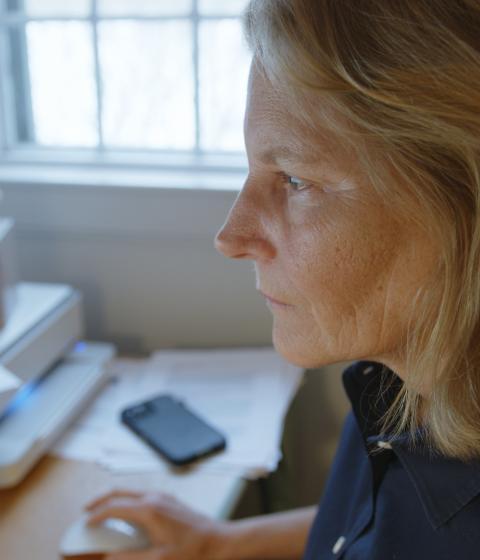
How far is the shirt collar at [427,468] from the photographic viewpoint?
0.69 m

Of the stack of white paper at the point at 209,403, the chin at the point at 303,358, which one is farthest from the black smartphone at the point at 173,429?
the chin at the point at 303,358

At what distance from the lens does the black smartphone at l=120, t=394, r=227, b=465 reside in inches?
44.9

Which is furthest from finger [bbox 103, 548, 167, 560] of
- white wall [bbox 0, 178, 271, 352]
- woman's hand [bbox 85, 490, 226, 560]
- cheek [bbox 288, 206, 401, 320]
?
white wall [bbox 0, 178, 271, 352]

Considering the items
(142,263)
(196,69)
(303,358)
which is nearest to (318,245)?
(303,358)

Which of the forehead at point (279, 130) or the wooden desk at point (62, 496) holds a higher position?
the forehead at point (279, 130)

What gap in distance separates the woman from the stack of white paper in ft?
1.09

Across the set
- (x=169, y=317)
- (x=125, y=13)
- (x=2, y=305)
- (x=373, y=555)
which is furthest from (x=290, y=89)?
(x=125, y=13)

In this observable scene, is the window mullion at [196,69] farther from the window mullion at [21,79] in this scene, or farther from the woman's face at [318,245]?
the woman's face at [318,245]

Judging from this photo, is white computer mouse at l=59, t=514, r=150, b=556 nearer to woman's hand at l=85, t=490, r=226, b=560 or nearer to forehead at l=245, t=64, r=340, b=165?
woman's hand at l=85, t=490, r=226, b=560

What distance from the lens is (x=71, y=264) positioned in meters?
1.58

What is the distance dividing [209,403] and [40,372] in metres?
0.30

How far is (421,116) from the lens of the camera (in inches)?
23.7

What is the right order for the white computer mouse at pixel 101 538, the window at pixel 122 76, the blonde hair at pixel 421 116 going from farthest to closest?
the window at pixel 122 76
the white computer mouse at pixel 101 538
the blonde hair at pixel 421 116

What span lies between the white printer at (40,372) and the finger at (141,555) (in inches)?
8.8
